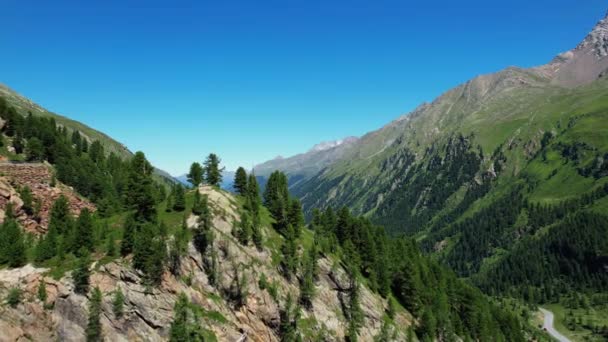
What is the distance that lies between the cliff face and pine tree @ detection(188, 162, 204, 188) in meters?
9.84

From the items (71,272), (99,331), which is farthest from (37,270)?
(99,331)

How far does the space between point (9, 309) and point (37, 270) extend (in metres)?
6.14

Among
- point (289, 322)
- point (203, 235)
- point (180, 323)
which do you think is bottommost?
point (289, 322)

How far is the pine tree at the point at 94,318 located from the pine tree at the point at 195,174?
142ft

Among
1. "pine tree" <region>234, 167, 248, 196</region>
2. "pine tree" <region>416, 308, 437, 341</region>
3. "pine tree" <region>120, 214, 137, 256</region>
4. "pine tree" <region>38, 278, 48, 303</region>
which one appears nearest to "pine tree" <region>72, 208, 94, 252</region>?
"pine tree" <region>120, 214, 137, 256</region>

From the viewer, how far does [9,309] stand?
163ft

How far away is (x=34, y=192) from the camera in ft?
240

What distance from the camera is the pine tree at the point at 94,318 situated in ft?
171

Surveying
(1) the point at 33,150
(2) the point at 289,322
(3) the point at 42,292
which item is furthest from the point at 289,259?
(1) the point at 33,150

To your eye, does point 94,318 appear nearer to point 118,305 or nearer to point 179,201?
point 118,305

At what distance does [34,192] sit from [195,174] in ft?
108

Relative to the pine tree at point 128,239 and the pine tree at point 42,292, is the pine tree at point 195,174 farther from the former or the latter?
the pine tree at point 42,292

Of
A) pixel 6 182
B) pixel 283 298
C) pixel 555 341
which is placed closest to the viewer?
pixel 6 182

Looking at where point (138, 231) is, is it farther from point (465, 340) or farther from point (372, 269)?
point (465, 340)
